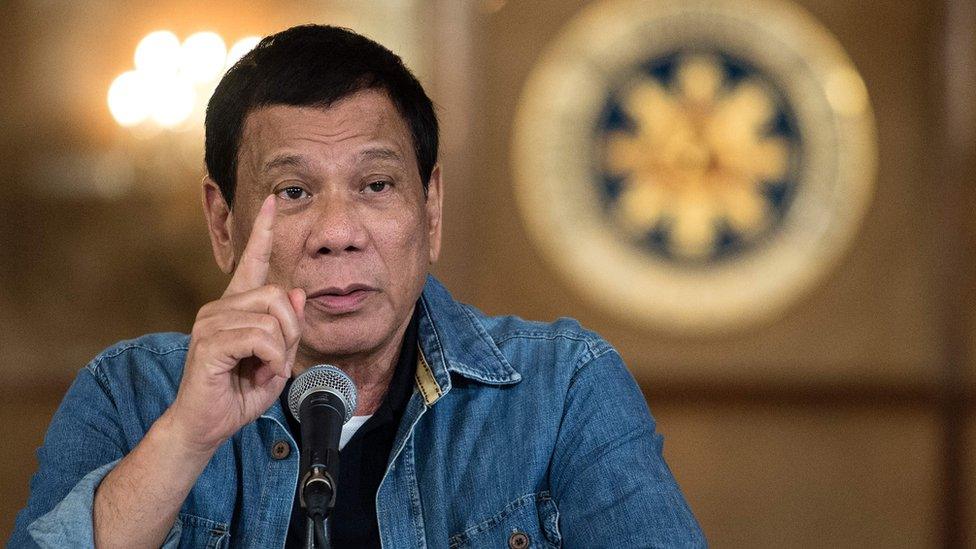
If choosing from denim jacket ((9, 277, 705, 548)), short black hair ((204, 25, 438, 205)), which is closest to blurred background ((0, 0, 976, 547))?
short black hair ((204, 25, 438, 205))

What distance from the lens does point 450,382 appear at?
65.8 inches

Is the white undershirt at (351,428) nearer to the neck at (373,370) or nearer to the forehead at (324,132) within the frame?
the neck at (373,370)

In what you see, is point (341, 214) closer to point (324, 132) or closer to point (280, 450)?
point (324, 132)

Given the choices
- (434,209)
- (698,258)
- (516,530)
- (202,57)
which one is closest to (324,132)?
(434,209)

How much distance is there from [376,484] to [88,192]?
2.90 meters

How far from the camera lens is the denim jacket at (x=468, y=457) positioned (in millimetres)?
1504

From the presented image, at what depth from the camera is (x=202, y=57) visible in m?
3.99

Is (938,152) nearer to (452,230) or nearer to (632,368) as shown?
(632,368)

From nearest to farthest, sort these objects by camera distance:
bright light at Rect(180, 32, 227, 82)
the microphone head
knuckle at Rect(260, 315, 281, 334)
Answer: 1. the microphone head
2. knuckle at Rect(260, 315, 281, 334)
3. bright light at Rect(180, 32, 227, 82)

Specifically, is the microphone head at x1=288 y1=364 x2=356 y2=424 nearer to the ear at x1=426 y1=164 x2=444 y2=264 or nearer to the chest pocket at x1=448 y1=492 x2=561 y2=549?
the chest pocket at x1=448 y1=492 x2=561 y2=549

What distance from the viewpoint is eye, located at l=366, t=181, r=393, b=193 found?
165 cm

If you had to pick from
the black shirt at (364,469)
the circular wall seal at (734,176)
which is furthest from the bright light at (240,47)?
the black shirt at (364,469)

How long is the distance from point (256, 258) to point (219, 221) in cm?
47

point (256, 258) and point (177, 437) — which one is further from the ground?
point (256, 258)
